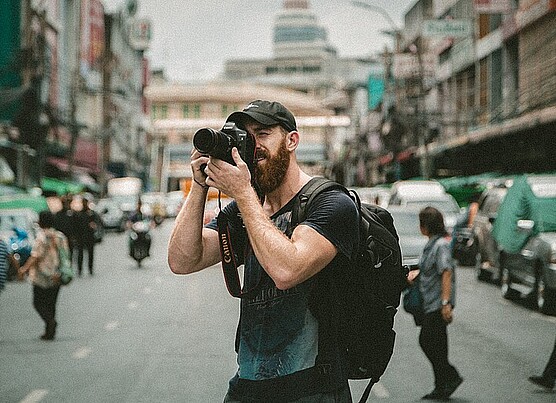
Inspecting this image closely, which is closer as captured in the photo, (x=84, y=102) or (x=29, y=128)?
(x=29, y=128)

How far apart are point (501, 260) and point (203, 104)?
124968mm

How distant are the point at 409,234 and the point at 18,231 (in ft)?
29.1

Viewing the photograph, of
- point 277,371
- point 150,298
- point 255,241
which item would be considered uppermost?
point 255,241

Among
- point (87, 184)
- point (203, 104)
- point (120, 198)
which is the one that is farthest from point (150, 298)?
point (203, 104)

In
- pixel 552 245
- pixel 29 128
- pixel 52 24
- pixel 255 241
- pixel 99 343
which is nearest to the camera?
pixel 255 241

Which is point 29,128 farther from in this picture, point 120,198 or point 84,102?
point 84,102

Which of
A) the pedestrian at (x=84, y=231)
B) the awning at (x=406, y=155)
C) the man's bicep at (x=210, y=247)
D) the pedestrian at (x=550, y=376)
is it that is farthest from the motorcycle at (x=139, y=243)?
the awning at (x=406, y=155)

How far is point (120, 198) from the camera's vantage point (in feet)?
186

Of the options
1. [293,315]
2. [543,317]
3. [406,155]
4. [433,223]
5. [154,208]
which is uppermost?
[406,155]

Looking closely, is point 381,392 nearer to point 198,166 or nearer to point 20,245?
point 198,166

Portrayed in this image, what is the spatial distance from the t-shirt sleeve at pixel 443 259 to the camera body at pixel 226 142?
18.0 ft

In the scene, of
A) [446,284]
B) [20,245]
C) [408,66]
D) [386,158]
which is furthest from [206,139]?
[386,158]

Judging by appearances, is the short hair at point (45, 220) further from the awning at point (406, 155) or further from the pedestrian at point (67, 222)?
the awning at point (406, 155)

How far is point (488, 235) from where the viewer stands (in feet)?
68.4
